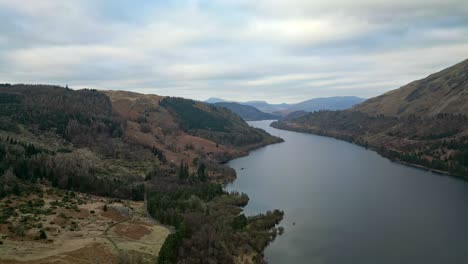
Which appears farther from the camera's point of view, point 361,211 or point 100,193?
point 100,193

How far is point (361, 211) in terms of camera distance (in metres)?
98.8

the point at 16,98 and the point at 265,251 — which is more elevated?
the point at 16,98

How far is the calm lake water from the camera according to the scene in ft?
236

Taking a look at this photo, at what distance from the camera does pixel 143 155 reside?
159m

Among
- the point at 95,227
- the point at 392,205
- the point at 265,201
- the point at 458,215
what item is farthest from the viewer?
the point at 265,201

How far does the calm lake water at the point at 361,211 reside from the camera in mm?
72062

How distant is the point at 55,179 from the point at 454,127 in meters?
180

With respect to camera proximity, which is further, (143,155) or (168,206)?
(143,155)

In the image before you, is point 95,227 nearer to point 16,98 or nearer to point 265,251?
point 265,251

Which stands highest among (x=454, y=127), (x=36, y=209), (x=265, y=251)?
(x=454, y=127)

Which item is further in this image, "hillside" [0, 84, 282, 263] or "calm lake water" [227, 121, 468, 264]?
"calm lake water" [227, 121, 468, 264]

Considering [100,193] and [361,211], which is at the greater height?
[100,193]

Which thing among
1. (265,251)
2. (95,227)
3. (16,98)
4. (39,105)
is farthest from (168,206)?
(16,98)

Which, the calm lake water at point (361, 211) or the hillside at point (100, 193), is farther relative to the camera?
the calm lake water at point (361, 211)
